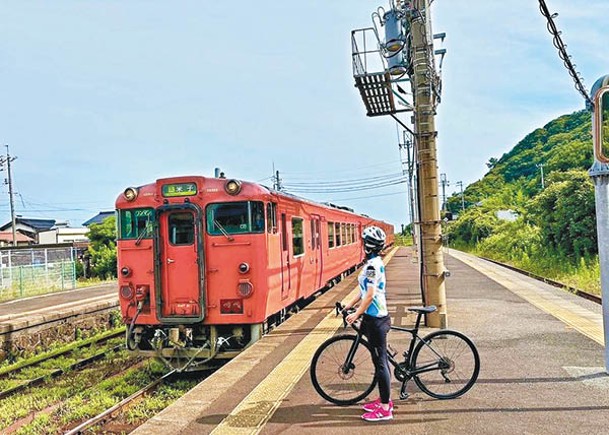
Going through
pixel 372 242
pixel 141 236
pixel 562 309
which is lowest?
pixel 562 309

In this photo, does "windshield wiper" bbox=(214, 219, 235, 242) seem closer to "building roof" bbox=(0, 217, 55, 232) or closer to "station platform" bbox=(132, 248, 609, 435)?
"station platform" bbox=(132, 248, 609, 435)

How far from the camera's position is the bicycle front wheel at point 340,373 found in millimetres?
5145

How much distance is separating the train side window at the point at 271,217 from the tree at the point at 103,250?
2625 centimetres

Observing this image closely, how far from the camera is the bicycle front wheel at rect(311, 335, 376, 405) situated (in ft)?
16.9

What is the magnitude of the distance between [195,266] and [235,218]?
2.81 feet

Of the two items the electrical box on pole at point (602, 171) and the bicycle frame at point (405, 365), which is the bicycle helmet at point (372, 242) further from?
the electrical box on pole at point (602, 171)

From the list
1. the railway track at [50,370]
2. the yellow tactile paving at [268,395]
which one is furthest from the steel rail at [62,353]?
the yellow tactile paving at [268,395]

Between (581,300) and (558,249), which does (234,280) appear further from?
(558,249)

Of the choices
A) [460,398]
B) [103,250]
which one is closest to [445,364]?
[460,398]

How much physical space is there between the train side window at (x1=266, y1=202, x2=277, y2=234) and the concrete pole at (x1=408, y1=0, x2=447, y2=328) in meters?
2.16

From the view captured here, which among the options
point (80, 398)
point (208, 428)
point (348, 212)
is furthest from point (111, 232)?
point (208, 428)

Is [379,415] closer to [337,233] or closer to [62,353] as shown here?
[62,353]

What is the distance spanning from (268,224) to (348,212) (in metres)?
11.0

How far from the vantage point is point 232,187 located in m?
7.98
